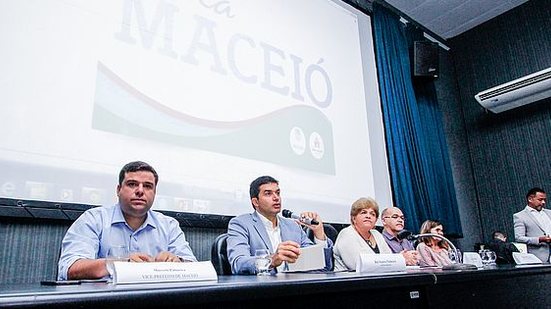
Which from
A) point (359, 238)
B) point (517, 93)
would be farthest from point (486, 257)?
point (517, 93)

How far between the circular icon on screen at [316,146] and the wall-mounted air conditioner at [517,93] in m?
2.28

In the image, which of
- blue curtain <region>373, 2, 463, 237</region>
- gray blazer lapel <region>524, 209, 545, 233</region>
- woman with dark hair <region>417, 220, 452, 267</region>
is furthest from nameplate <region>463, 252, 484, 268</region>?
gray blazer lapel <region>524, 209, 545, 233</region>

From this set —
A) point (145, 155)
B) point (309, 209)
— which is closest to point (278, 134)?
point (309, 209)

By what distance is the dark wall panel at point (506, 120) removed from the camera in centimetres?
404

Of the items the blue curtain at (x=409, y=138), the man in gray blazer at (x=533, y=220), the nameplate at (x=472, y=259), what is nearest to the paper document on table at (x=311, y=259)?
the nameplate at (x=472, y=259)

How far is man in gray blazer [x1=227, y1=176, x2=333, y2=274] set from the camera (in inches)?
66.7

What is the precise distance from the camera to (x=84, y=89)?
1.80 metres

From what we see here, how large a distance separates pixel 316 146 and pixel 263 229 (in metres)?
0.91

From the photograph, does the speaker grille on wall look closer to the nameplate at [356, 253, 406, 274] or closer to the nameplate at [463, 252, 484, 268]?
the nameplate at [463, 252, 484, 268]

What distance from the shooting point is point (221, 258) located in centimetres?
170

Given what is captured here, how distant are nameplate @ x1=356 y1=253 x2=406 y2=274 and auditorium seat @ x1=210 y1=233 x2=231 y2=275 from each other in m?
Result: 0.63

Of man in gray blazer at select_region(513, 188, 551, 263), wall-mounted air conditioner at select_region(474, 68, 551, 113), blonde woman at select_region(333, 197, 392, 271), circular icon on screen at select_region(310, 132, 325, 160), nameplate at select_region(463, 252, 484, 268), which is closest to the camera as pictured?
nameplate at select_region(463, 252, 484, 268)

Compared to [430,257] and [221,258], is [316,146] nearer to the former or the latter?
[430,257]

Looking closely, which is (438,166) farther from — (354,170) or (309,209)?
(309,209)
